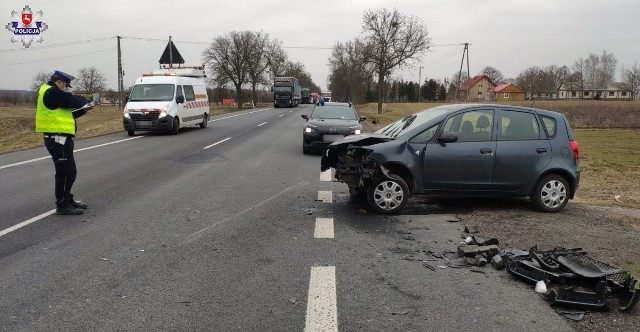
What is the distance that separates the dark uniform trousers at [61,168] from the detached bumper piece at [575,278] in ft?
18.7

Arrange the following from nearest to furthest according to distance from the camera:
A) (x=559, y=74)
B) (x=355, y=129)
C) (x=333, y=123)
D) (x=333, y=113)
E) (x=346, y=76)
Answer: (x=355, y=129), (x=333, y=123), (x=333, y=113), (x=346, y=76), (x=559, y=74)

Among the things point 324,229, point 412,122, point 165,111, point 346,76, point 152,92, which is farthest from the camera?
point 346,76

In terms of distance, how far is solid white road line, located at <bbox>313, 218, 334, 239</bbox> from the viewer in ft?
19.6

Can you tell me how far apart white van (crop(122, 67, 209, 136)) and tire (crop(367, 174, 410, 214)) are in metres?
13.7

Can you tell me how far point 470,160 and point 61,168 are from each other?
5.75 metres

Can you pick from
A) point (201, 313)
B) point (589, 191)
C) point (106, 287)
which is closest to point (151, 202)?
point (106, 287)

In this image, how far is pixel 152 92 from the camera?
19641 millimetres

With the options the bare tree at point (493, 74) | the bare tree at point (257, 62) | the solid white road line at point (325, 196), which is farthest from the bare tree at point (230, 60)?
the bare tree at point (493, 74)

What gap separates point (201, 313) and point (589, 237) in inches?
185

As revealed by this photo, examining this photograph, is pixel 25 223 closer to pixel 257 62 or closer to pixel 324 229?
pixel 324 229

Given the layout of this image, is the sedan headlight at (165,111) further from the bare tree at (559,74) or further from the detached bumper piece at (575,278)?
the bare tree at (559,74)

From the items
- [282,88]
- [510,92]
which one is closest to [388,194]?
[282,88]

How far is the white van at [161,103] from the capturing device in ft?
61.8

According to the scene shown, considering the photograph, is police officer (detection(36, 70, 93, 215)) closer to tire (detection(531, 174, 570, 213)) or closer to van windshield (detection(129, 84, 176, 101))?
tire (detection(531, 174, 570, 213))
